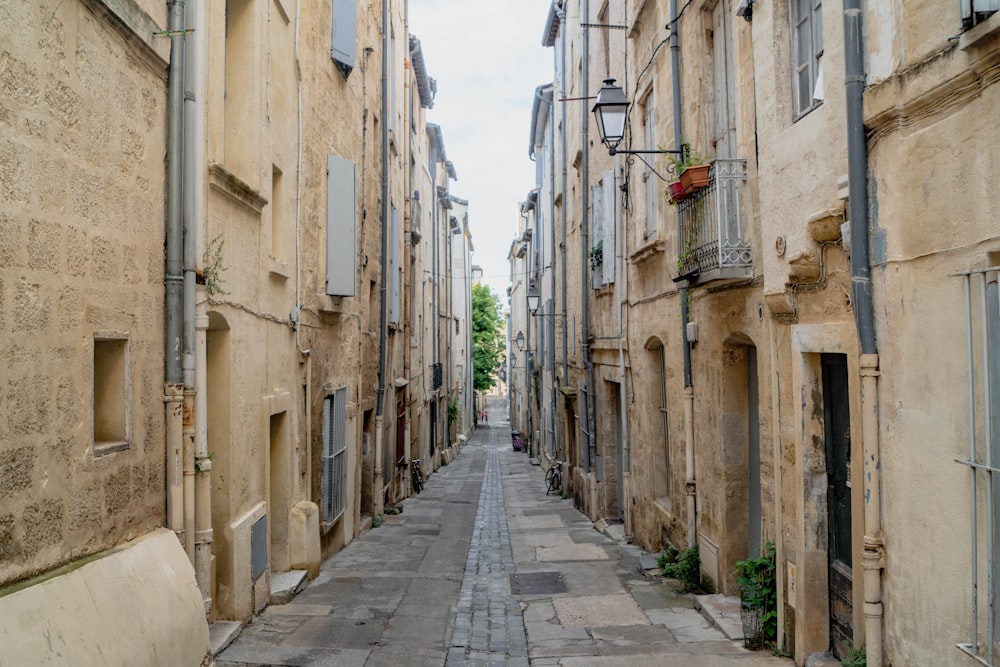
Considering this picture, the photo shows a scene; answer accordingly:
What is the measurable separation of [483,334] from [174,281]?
5123 cm

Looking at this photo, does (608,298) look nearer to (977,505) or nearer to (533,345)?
(977,505)

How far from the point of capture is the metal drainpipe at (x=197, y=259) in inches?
231

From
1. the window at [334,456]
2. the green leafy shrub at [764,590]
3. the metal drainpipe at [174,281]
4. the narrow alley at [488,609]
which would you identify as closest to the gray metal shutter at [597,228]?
the narrow alley at [488,609]

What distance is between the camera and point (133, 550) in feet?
16.1

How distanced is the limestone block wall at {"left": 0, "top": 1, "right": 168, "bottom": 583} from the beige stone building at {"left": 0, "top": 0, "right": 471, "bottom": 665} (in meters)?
0.01

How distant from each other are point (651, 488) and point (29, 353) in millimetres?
8656

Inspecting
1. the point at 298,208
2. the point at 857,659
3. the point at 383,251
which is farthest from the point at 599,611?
the point at 383,251

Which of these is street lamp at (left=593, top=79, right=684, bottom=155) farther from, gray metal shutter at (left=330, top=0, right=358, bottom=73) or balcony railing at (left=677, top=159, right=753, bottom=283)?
gray metal shutter at (left=330, top=0, right=358, bottom=73)

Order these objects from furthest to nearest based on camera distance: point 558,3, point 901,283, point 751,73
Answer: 1. point 558,3
2. point 751,73
3. point 901,283

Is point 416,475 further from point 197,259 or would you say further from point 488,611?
point 197,259

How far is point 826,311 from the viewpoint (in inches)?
220

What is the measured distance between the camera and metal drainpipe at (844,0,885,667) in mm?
4586

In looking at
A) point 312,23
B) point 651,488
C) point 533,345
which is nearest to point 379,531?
point 651,488

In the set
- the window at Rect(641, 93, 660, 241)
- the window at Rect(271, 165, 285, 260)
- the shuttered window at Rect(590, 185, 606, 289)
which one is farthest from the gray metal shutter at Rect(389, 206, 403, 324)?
the window at Rect(271, 165, 285, 260)
